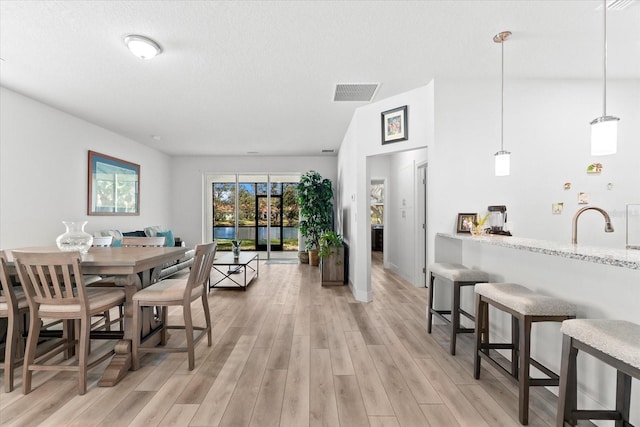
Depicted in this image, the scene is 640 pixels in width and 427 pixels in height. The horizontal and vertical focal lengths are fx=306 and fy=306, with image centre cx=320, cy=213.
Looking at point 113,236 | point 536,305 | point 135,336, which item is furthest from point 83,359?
point 113,236

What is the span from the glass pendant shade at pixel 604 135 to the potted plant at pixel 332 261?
365cm

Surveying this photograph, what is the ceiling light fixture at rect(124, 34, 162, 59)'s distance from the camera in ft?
8.05

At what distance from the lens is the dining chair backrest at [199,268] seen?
92.1 inches

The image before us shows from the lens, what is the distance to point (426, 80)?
131 inches

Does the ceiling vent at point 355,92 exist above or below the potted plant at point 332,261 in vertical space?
above

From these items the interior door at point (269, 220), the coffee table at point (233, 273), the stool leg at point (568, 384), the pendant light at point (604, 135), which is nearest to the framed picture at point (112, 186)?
the coffee table at point (233, 273)

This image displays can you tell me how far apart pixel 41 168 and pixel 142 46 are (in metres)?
2.80

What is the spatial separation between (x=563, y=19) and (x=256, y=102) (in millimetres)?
3134

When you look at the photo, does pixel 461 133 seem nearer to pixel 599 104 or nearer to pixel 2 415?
pixel 599 104

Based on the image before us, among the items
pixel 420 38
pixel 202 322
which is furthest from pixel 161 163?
pixel 420 38

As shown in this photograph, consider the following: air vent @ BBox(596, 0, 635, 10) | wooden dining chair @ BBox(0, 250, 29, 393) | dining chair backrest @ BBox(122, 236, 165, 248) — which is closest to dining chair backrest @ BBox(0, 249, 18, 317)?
wooden dining chair @ BBox(0, 250, 29, 393)

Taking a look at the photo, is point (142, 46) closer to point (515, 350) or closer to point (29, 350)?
point (29, 350)

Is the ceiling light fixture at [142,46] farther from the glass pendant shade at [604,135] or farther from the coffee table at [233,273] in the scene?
the glass pendant shade at [604,135]

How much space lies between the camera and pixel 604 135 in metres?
1.76
